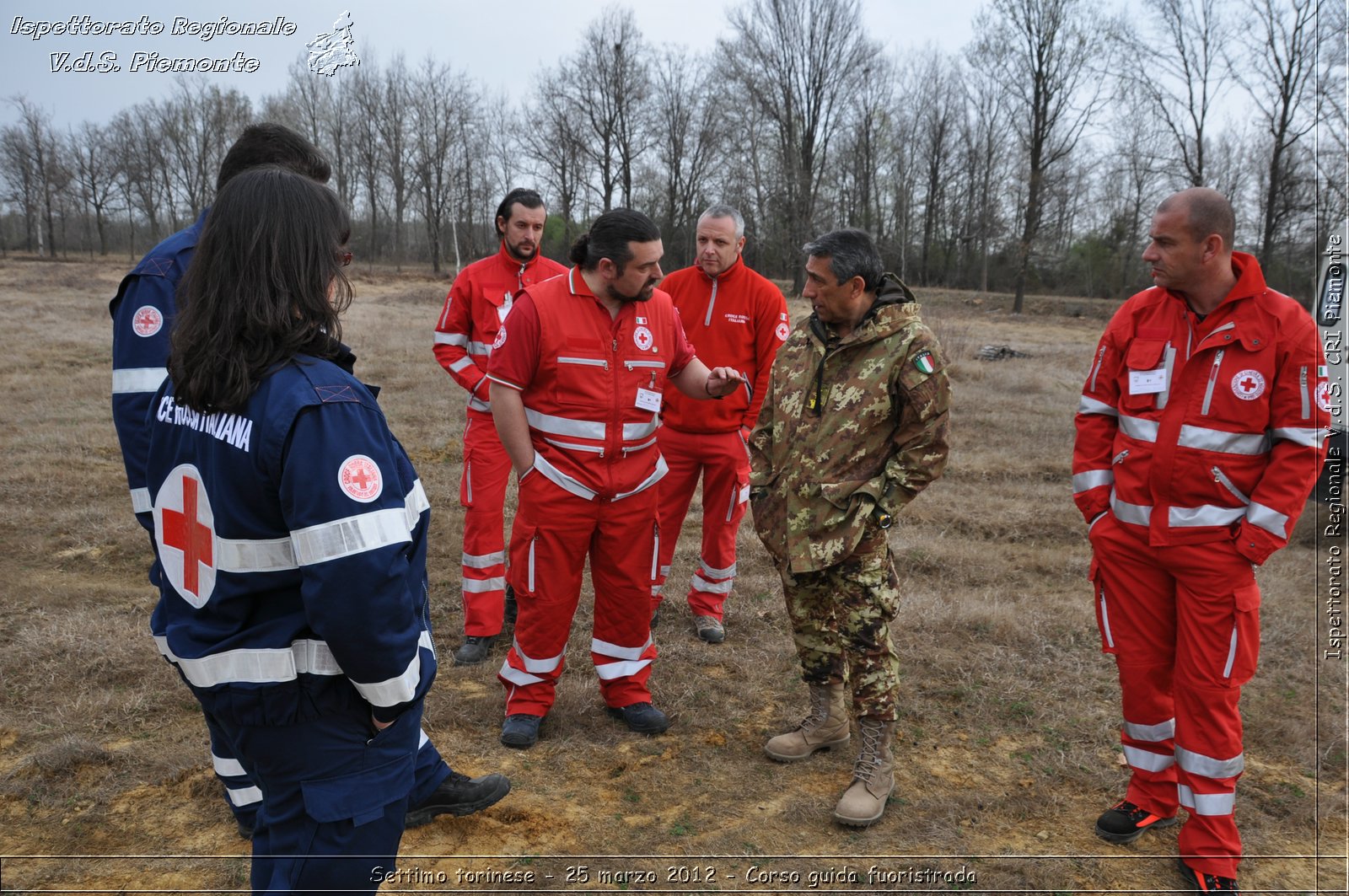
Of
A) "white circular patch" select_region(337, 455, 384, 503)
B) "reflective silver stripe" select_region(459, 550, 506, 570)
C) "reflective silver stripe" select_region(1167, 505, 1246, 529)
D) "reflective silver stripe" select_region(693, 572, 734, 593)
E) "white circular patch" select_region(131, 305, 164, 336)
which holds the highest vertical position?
"white circular patch" select_region(131, 305, 164, 336)

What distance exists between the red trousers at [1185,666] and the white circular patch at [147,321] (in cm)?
347

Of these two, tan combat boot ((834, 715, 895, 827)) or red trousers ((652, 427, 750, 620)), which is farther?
red trousers ((652, 427, 750, 620))

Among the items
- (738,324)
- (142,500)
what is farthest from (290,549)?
(738,324)

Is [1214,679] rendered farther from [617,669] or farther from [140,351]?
[140,351]

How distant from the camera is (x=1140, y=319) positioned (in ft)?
11.2

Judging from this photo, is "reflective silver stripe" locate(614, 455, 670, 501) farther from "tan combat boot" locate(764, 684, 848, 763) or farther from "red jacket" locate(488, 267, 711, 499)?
"tan combat boot" locate(764, 684, 848, 763)

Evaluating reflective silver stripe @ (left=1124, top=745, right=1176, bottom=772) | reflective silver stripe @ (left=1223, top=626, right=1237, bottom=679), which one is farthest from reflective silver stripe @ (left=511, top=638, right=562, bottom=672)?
reflective silver stripe @ (left=1223, top=626, right=1237, bottom=679)

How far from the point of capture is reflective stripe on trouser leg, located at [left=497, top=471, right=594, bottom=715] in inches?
149

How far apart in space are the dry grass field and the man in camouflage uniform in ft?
1.42

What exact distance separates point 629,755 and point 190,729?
1976 millimetres

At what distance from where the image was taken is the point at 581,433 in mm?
3783

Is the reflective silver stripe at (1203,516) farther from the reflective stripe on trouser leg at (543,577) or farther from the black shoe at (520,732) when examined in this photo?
the black shoe at (520,732)

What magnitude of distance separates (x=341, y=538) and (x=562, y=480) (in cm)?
204

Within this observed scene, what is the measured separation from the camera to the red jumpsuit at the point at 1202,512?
9.91 ft
